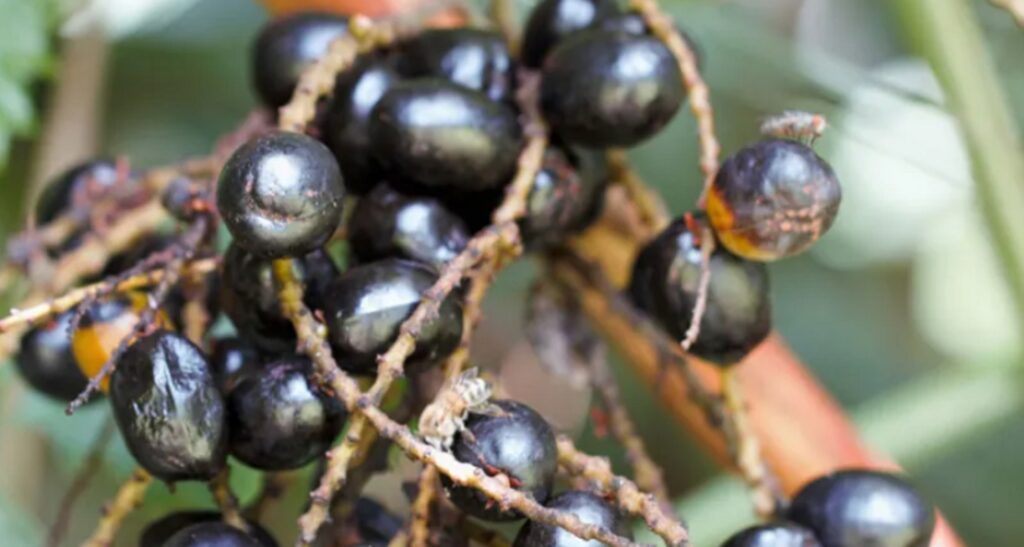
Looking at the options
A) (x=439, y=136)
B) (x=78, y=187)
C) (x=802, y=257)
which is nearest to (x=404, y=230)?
(x=439, y=136)

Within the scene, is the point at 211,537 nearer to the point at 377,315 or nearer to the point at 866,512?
the point at 377,315

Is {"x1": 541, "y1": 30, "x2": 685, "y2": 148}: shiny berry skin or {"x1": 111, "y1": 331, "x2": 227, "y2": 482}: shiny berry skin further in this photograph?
{"x1": 541, "y1": 30, "x2": 685, "y2": 148}: shiny berry skin

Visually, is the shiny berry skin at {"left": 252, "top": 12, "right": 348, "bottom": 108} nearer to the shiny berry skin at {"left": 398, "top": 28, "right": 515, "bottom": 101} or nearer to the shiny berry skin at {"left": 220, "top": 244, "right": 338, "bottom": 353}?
the shiny berry skin at {"left": 398, "top": 28, "right": 515, "bottom": 101}

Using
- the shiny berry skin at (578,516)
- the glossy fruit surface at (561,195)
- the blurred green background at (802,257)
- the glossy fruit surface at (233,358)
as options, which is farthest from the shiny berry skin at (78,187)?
the shiny berry skin at (578,516)

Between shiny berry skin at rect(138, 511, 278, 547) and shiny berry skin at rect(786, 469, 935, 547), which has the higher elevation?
shiny berry skin at rect(786, 469, 935, 547)

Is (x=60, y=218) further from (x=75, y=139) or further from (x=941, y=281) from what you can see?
(x=941, y=281)

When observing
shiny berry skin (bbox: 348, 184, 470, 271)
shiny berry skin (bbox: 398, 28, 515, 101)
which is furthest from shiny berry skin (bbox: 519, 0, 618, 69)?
shiny berry skin (bbox: 348, 184, 470, 271)
